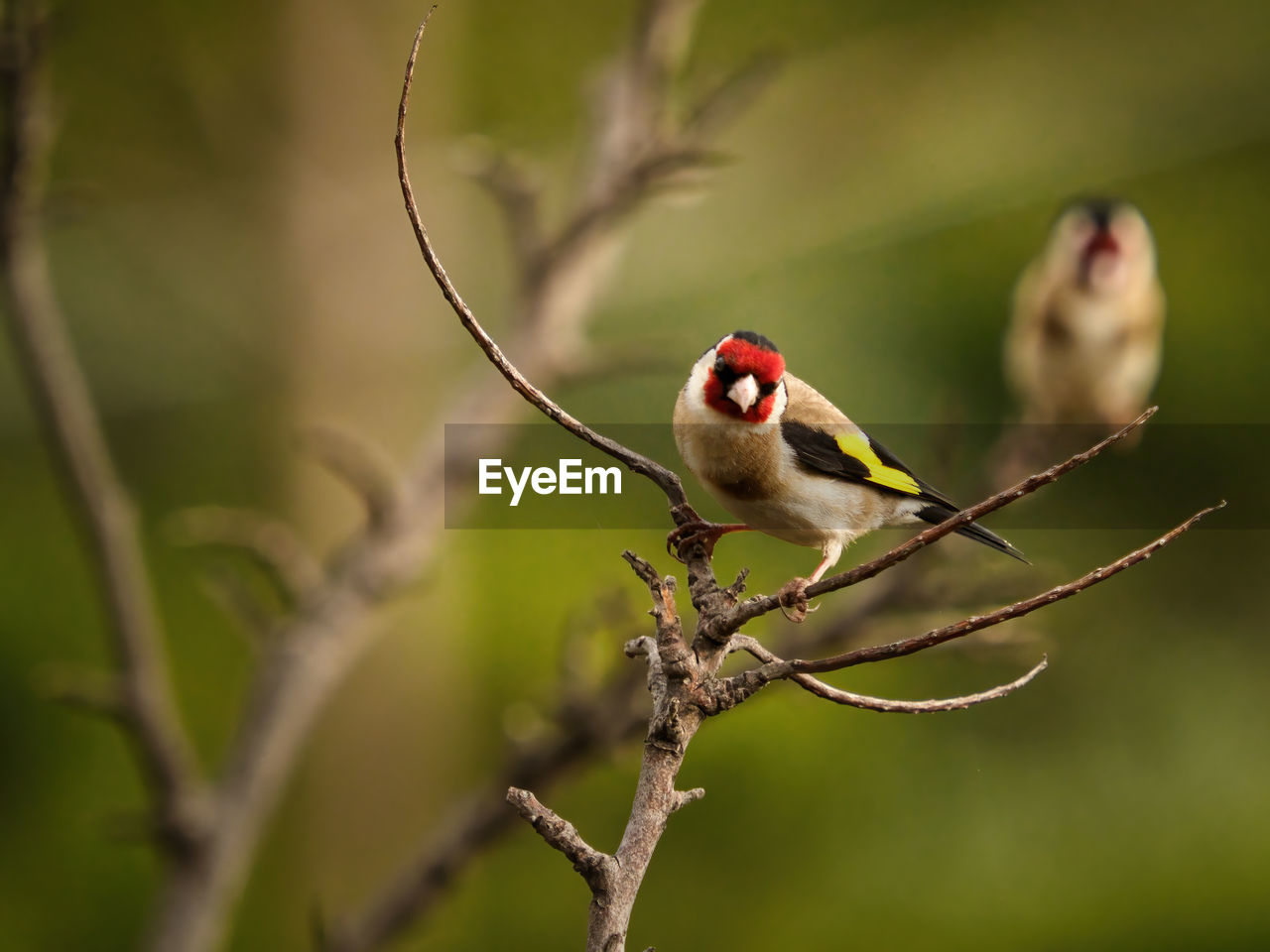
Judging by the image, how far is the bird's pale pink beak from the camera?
0.98 meters

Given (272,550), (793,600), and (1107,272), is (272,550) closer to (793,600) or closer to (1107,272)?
(793,600)

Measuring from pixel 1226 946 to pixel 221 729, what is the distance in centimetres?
436

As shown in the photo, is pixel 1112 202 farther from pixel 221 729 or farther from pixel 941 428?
pixel 221 729

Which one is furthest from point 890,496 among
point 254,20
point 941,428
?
point 254,20

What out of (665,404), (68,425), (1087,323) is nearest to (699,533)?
(68,425)

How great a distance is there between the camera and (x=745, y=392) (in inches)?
38.5

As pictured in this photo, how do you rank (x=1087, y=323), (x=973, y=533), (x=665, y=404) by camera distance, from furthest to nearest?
1. (x=665, y=404)
2. (x=1087, y=323)
3. (x=973, y=533)

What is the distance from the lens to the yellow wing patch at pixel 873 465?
3.36 feet

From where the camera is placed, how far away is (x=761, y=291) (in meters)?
5.40

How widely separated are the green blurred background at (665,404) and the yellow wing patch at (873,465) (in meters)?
3.16

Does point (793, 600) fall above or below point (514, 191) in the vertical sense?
below

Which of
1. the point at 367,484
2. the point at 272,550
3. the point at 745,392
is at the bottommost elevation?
the point at 745,392

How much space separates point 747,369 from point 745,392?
2 centimetres

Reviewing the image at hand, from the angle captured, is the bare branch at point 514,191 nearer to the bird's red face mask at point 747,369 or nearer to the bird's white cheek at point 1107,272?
the bird's white cheek at point 1107,272
